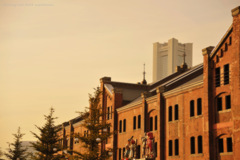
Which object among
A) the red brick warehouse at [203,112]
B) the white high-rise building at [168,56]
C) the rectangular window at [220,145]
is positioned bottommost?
the rectangular window at [220,145]

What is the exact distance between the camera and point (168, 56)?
159 metres

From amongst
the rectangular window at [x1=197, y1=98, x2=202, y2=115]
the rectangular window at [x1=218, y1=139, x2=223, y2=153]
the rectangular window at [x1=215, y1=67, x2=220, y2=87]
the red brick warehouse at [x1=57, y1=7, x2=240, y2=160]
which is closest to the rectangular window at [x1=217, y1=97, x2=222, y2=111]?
the red brick warehouse at [x1=57, y1=7, x2=240, y2=160]

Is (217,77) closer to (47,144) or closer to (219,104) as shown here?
(219,104)

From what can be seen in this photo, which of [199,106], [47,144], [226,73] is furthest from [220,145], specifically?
[47,144]

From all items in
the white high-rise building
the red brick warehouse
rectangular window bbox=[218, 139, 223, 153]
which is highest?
the white high-rise building

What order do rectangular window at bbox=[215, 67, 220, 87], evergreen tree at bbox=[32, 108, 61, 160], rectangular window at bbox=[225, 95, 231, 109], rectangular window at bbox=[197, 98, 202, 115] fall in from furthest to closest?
evergreen tree at bbox=[32, 108, 61, 160] < rectangular window at bbox=[197, 98, 202, 115] < rectangular window at bbox=[215, 67, 220, 87] < rectangular window at bbox=[225, 95, 231, 109]

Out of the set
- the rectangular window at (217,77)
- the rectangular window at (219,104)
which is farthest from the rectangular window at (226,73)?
the rectangular window at (219,104)

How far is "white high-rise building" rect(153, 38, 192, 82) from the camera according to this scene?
156500 millimetres

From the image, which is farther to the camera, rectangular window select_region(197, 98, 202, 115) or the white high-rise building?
the white high-rise building

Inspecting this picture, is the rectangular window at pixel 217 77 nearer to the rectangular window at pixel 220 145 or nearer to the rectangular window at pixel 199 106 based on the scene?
the rectangular window at pixel 199 106

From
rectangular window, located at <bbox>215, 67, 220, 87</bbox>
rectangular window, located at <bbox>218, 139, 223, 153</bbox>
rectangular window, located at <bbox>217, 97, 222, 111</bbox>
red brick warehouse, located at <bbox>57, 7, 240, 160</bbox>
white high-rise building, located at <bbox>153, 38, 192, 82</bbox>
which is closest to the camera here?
red brick warehouse, located at <bbox>57, 7, 240, 160</bbox>

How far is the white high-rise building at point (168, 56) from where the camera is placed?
156500 millimetres

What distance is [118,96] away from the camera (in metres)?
56.6

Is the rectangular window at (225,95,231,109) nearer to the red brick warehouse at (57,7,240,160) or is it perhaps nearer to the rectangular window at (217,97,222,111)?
the red brick warehouse at (57,7,240,160)
